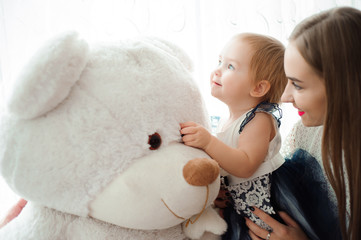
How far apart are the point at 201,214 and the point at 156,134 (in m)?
0.25

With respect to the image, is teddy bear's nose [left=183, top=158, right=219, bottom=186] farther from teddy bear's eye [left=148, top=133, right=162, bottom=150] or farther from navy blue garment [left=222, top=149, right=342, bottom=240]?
navy blue garment [left=222, top=149, right=342, bottom=240]

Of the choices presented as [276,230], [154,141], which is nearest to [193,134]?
[154,141]

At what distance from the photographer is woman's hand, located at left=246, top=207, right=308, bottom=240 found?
86 centimetres

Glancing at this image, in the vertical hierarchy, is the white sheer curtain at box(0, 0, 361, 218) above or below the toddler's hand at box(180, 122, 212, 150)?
above

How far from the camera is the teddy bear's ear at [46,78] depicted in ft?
1.77

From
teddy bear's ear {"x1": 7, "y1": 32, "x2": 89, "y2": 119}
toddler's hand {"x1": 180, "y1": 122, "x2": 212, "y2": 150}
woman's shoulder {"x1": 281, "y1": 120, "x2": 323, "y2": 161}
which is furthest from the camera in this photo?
woman's shoulder {"x1": 281, "y1": 120, "x2": 323, "y2": 161}

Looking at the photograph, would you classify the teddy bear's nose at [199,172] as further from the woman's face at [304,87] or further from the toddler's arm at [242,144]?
the woman's face at [304,87]

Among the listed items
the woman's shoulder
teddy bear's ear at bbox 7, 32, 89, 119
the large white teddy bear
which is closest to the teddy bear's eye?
the large white teddy bear

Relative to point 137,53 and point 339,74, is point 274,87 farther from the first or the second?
point 137,53

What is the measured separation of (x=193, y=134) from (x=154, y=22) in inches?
25.8

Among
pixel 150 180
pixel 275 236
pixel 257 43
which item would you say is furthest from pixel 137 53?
pixel 275 236

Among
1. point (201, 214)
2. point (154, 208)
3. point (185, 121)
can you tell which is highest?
point (185, 121)

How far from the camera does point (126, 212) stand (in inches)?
23.9

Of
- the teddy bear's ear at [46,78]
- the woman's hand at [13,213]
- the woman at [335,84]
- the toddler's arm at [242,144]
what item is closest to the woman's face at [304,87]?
the woman at [335,84]
